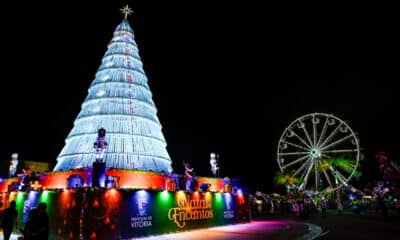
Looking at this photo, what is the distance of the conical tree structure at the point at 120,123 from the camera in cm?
1748

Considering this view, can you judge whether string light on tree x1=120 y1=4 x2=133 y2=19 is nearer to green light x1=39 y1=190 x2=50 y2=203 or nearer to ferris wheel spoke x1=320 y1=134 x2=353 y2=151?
green light x1=39 y1=190 x2=50 y2=203

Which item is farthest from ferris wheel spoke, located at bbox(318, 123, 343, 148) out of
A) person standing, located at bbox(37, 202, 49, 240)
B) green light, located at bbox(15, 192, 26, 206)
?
person standing, located at bbox(37, 202, 49, 240)

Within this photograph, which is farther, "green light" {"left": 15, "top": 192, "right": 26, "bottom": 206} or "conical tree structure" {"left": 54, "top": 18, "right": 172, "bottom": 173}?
"conical tree structure" {"left": 54, "top": 18, "right": 172, "bottom": 173}

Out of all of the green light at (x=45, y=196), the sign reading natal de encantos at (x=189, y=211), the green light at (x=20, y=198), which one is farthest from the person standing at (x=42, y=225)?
the green light at (x=20, y=198)

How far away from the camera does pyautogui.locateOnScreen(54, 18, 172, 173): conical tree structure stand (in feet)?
57.4

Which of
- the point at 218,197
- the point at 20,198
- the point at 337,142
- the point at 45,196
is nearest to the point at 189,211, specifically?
the point at 218,197

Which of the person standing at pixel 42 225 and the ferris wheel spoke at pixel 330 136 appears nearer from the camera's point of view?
the person standing at pixel 42 225

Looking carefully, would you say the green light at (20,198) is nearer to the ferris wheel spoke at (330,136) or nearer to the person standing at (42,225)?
the person standing at (42,225)

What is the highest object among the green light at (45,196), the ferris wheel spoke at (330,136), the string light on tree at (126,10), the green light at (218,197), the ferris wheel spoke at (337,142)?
the string light on tree at (126,10)

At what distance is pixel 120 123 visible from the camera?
18.7m

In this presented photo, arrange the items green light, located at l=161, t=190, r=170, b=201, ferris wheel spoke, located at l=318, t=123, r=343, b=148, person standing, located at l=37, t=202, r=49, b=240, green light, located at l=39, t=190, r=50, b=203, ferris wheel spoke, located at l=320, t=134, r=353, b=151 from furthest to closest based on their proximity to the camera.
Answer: ferris wheel spoke, located at l=318, t=123, r=343, b=148, ferris wheel spoke, located at l=320, t=134, r=353, b=151, green light, located at l=161, t=190, r=170, b=201, green light, located at l=39, t=190, r=50, b=203, person standing, located at l=37, t=202, r=49, b=240

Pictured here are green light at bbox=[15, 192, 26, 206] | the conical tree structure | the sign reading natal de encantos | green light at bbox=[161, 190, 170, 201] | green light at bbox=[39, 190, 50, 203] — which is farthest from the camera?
the conical tree structure

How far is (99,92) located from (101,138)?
582cm

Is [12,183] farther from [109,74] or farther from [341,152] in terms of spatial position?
[341,152]
